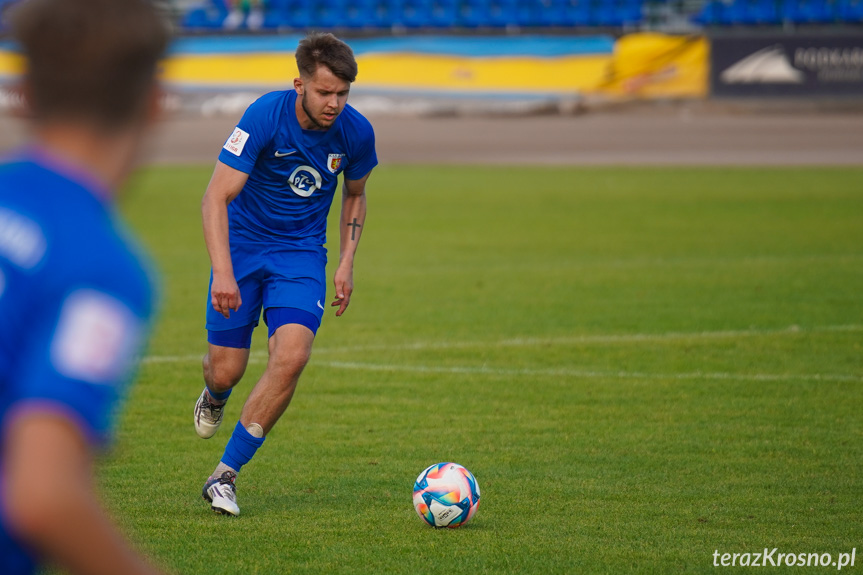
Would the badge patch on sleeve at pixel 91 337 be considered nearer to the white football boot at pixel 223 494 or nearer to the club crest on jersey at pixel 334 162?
the white football boot at pixel 223 494

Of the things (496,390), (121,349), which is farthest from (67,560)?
Answer: (496,390)

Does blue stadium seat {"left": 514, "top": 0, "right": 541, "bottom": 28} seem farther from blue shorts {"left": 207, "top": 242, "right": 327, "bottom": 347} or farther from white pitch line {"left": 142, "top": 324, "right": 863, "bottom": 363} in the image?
blue shorts {"left": 207, "top": 242, "right": 327, "bottom": 347}

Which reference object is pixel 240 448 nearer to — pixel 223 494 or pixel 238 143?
pixel 223 494

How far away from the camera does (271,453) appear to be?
6922mm

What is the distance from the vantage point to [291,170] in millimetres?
6199

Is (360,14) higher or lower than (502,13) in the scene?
lower

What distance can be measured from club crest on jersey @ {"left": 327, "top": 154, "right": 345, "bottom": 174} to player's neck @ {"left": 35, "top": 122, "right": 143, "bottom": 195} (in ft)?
14.4

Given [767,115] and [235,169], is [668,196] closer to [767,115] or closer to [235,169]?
[767,115]

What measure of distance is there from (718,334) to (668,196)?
1146 cm

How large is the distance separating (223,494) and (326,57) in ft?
6.92

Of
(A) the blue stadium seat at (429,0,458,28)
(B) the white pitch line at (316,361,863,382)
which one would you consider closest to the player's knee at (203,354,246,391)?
(B) the white pitch line at (316,361,863,382)

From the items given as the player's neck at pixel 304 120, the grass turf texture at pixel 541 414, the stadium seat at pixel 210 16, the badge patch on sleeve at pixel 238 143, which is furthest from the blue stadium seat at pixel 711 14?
the badge patch on sleeve at pixel 238 143

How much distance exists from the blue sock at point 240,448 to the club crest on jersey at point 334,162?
1.39 m

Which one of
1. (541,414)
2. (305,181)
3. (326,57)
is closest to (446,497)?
(305,181)
